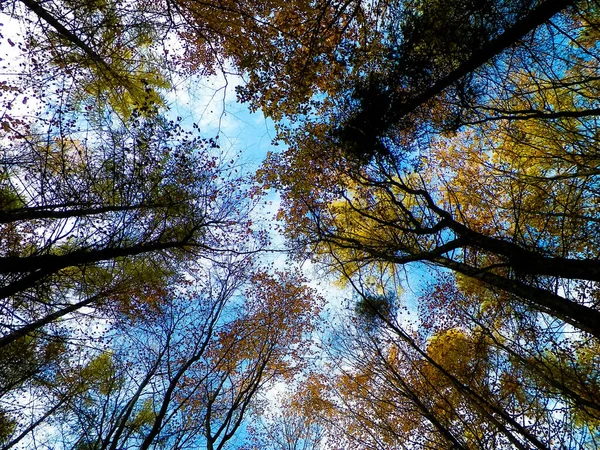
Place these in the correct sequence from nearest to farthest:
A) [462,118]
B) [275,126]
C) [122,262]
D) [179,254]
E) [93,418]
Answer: [462,118], [93,418], [275,126], [179,254], [122,262]

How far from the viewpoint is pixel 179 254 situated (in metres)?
7.30

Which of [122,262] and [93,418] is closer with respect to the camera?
[93,418]

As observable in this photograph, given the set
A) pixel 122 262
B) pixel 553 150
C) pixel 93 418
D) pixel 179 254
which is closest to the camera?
pixel 553 150

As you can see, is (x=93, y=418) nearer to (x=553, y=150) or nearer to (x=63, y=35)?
(x=63, y=35)

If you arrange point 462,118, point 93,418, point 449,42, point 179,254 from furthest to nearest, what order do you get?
point 179,254, point 93,418, point 462,118, point 449,42

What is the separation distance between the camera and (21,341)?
668 centimetres

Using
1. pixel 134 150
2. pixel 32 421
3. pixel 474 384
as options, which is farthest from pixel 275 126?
pixel 32 421

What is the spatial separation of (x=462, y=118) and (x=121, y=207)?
7.12 metres

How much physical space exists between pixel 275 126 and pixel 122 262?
18.7ft

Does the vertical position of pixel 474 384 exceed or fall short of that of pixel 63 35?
it falls short

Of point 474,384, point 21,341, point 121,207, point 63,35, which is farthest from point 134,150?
point 474,384

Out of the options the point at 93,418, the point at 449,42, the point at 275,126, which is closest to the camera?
the point at 449,42

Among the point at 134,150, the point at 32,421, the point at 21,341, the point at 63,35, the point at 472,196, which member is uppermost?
the point at 472,196

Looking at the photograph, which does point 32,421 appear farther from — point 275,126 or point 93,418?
point 275,126
